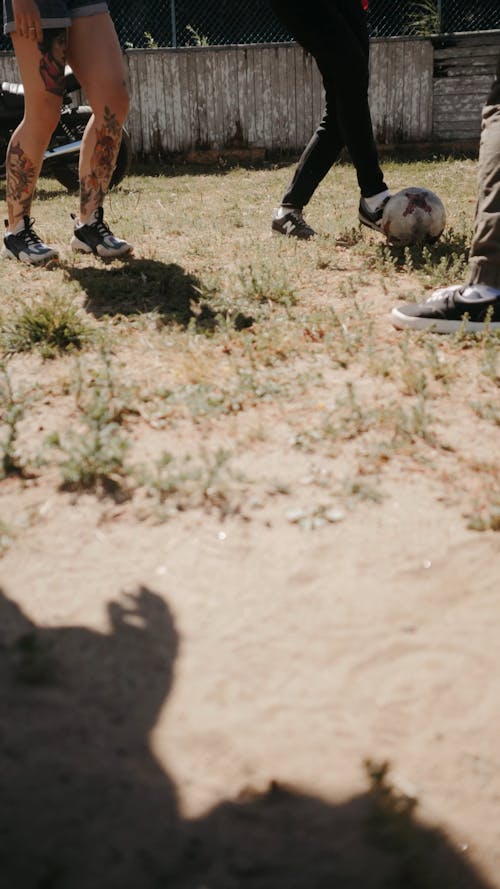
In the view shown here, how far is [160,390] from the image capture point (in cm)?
299

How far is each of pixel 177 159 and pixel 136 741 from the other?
10290 millimetres

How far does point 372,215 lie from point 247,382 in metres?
2.27

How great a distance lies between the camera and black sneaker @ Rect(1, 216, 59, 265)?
4617mm

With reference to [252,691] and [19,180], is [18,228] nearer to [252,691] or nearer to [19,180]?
[19,180]

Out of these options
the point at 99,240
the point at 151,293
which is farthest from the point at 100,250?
the point at 151,293

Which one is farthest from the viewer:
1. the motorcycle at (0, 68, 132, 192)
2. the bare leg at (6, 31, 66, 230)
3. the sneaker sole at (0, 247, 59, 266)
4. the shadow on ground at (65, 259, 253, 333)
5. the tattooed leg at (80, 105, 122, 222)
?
the motorcycle at (0, 68, 132, 192)

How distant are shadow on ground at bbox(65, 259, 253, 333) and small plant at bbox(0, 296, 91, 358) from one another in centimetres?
31

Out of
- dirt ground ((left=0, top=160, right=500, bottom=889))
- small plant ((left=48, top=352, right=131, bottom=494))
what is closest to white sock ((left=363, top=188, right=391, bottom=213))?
small plant ((left=48, top=352, right=131, bottom=494))

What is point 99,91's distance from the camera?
14.0 ft

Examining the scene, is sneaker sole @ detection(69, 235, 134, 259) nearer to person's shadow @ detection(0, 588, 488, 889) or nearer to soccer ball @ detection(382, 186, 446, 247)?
soccer ball @ detection(382, 186, 446, 247)

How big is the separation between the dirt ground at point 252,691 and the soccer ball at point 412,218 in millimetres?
2624

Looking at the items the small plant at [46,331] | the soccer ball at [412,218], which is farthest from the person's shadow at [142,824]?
the soccer ball at [412,218]

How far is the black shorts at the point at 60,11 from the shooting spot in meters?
4.04

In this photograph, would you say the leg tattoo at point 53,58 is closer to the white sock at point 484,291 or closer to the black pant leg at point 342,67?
the black pant leg at point 342,67
